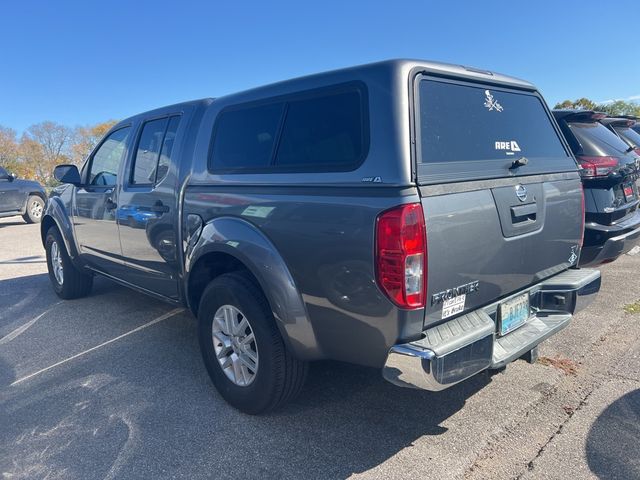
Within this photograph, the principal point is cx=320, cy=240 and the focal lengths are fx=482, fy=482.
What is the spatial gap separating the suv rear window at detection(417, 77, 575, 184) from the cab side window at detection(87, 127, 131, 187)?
3.00 m

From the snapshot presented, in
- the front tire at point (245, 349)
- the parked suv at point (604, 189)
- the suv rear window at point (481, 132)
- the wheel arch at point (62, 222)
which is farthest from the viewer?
the wheel arch at point (62, 222)

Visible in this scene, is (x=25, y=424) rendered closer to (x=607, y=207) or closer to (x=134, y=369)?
(x=134, y=369)

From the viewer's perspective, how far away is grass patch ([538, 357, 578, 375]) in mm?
3402

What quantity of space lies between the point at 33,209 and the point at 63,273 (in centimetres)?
1024

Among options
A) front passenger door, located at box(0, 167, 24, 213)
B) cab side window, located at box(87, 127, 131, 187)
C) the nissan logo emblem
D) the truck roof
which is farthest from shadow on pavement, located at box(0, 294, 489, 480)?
front passenger door, located at box(0, 167, 24, 213)

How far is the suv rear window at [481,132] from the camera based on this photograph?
7.87 feet

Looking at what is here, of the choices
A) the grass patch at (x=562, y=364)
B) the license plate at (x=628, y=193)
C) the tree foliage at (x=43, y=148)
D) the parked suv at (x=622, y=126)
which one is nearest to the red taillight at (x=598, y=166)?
the license plate at (x=628, y=193)

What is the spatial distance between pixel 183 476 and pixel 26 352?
2543 millimetres

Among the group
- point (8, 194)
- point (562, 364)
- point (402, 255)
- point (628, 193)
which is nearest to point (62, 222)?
point (402, 255)

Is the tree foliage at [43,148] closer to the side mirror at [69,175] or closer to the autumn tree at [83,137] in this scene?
the autumn tree at [83,137]

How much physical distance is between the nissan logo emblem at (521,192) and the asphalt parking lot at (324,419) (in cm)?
130

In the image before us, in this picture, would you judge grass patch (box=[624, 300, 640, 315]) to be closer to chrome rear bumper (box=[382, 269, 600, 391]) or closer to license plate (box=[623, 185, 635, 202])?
license plate (box=[623, 185, 635, 202])

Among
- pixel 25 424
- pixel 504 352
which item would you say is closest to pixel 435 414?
pixel 504 352

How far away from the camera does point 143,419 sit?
301cm
